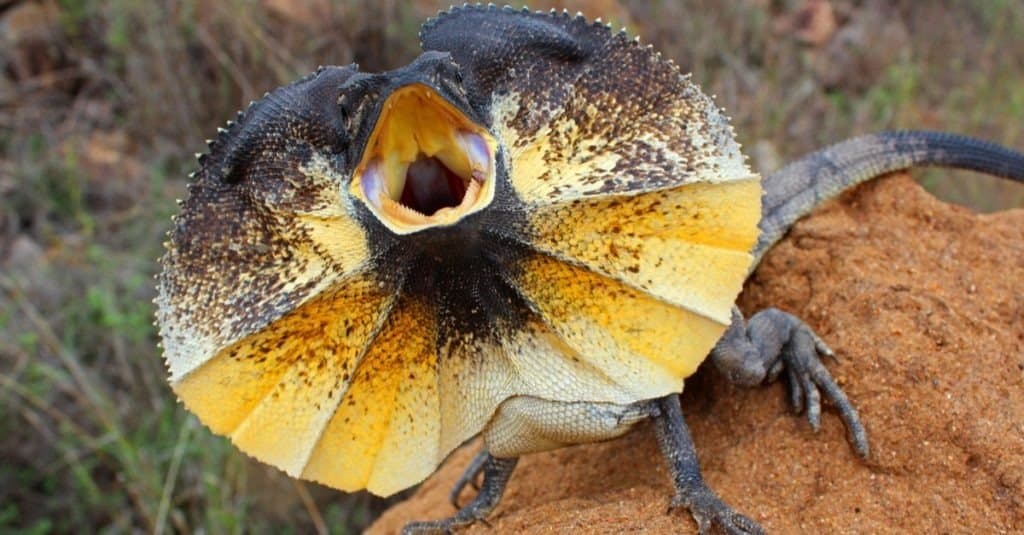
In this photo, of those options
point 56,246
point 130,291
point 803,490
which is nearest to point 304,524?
point 130,291

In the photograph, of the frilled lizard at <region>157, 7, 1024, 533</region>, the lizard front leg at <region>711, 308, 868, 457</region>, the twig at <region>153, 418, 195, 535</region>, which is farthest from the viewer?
the twig at <region>153, 418, 195, 535</region>

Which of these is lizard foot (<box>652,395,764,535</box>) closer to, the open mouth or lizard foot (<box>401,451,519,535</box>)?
lizard foot (<box>401,451,519,535</box>)

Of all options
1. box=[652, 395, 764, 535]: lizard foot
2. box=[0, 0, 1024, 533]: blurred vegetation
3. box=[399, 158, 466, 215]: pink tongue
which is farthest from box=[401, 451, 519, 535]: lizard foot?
box=[0, 0, 1024, 533]: blurred vegetation

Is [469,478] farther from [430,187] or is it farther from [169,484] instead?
[169,484]

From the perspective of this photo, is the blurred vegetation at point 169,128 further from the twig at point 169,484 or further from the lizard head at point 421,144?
the lizard head at point 421,144

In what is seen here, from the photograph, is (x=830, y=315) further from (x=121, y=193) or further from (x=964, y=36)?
(x=964, y=36)

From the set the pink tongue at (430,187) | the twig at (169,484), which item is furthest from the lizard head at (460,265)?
the twig at (169,484)
